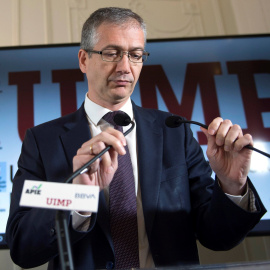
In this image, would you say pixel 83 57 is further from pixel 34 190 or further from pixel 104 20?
pixel 34 190

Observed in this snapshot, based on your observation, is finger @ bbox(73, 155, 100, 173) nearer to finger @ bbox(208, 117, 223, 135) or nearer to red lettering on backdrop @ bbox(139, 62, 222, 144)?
finger @ bbox(208, 117, 223, 135)

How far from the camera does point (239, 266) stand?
2.25 ft

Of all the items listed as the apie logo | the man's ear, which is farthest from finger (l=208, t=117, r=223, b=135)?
the man's ear

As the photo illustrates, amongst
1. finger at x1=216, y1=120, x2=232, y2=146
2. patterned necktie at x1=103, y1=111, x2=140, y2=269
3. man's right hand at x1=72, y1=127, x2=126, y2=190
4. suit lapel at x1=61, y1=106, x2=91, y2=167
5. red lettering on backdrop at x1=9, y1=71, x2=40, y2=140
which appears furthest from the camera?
red lettering on backdrop at x1=9, y1=71, x2=40, y2=140

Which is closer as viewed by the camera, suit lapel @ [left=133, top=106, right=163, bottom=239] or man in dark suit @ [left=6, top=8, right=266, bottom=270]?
man in dark suit @ [left=6, top=8, right=266, bottom=270]

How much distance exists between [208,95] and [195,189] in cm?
101

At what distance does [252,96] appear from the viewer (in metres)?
2.21

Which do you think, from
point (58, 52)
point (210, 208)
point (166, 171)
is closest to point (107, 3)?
point (58, 52)

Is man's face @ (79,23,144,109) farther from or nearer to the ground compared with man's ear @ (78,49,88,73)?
nearer to the ground

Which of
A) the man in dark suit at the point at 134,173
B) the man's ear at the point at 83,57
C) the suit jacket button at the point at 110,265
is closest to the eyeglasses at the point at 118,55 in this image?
the man in dark suit at the point at 134,173

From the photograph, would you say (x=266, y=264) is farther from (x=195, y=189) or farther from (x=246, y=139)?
(x=195, y=189)

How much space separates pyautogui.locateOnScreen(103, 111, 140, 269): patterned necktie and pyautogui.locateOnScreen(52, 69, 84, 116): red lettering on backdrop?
956 mm

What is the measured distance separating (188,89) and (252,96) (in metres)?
0.40

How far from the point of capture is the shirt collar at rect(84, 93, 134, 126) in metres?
1.40
